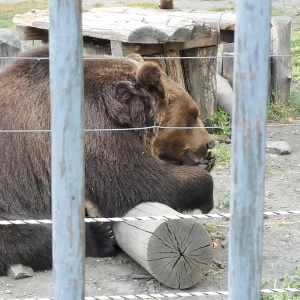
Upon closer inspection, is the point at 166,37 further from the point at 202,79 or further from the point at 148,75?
the point at 148,75

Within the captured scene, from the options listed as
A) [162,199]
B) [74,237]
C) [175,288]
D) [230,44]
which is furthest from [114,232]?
[230,44]

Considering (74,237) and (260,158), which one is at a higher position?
(260,158)

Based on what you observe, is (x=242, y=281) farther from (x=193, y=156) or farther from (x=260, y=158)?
(x=193, y=156)

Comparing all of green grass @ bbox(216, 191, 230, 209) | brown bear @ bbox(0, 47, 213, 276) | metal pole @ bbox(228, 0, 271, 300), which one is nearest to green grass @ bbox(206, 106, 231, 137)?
green grass @ bbox(216, 191, 230, 209)

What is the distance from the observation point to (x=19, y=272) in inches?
175

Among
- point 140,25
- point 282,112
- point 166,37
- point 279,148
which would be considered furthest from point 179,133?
point 282,112

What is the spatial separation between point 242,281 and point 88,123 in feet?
8.56

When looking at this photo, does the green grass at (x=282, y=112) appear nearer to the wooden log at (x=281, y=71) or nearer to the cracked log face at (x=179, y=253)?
the wooden log at (x=281, y=71)

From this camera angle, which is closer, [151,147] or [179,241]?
[179,241]

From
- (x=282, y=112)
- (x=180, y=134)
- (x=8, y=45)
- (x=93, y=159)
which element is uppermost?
(x=8, y=45)

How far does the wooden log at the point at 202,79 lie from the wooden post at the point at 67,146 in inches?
215

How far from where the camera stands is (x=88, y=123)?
15.5 feet

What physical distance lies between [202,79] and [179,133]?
2596 mm

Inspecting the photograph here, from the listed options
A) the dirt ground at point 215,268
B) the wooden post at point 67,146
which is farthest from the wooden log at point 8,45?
the wooden post at point 67,146
